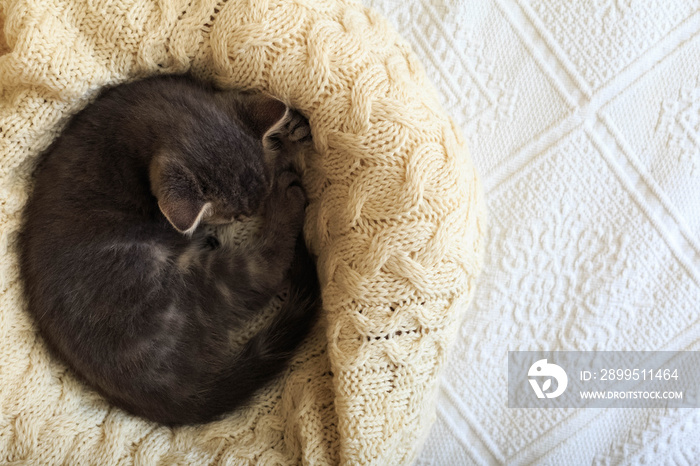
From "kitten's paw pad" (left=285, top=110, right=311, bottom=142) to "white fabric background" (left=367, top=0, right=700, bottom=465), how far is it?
12.8 inches

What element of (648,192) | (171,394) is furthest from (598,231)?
(171,394)

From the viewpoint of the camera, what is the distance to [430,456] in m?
1.22

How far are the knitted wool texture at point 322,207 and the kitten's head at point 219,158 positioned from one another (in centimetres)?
7

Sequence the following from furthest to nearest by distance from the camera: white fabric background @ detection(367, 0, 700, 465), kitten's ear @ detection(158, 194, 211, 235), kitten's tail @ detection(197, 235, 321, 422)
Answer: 1. white fabric background @ detection(367, 0, 700, 465)
2. kitten's tail @ detection(197, 235, 321, 422)
3. kitten's ear @ detection(158, 194, 211, 235)

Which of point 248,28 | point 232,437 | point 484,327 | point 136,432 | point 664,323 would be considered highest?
point 664,323

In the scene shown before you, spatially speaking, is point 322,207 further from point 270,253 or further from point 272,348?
point 272,348

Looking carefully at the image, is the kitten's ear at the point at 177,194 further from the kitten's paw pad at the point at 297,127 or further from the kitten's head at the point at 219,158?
the kitten's paw pad at the point at 297,127

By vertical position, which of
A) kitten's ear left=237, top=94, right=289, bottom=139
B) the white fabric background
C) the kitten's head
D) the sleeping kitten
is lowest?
the sleeping kitten

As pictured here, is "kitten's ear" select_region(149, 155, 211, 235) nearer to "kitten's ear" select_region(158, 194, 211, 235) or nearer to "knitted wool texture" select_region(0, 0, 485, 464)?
"kitten's ear" select_region(158, 194, 211, 235)

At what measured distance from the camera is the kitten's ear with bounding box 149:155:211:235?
3.10 feet

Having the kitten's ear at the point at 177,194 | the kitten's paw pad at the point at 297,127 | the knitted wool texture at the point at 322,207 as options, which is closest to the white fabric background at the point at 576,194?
the knitted wool texture at the point at 322,207

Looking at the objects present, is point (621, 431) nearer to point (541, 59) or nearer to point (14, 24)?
point (541, 59)

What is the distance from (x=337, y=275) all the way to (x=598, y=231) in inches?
24.0

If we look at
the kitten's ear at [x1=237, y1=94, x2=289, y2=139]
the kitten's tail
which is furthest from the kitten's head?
the kitten's tail
